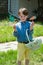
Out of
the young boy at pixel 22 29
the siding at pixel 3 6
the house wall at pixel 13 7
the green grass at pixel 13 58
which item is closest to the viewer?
the young boy at pixel 22 29

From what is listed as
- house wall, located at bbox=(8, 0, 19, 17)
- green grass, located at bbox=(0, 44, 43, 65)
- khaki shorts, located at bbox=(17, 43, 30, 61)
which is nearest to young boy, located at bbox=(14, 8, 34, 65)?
khaki shorts, located at bbox=(17, 43, 30, 61)

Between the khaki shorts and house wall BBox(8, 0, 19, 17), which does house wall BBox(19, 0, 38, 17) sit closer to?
house wall BBox(8, 0, 19, 17)

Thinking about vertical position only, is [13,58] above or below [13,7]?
above

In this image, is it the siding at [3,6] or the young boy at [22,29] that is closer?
the young boy at [22,29]

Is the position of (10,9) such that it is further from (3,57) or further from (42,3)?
(3,57)

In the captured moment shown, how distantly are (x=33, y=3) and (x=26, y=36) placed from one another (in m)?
11.0

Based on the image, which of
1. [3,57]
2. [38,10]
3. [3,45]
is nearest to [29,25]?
[3,57]

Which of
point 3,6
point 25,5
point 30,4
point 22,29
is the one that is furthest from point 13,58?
point 3,6

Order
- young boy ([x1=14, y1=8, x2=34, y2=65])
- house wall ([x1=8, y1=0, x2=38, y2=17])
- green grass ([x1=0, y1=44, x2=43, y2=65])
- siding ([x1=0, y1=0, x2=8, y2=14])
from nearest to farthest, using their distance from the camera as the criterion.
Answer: young boy ([x1=14, y1=8, x2=34, y2=65])
green grass ([x1=0, y1=44, x2=43, y2=65])
house wall ([x1=8, y1=0, x2=38, y2=17])
siding ([x1=0, y1=0, x2=8, y2=14])

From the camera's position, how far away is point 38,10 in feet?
51.2

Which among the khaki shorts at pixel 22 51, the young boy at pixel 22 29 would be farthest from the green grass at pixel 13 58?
the young boy at pixel 22 29

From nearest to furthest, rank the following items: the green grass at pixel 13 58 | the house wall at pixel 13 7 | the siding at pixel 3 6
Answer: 1. the green grass at pixel 13 58
2. the house wall at pixel 13 7
3. the siding at pixel 3 6

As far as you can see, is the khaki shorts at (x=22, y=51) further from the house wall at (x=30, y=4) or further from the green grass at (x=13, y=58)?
the house wall at (x=30, y=4)

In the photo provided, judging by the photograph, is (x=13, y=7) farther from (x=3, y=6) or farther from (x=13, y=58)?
(x=13, y=58)
